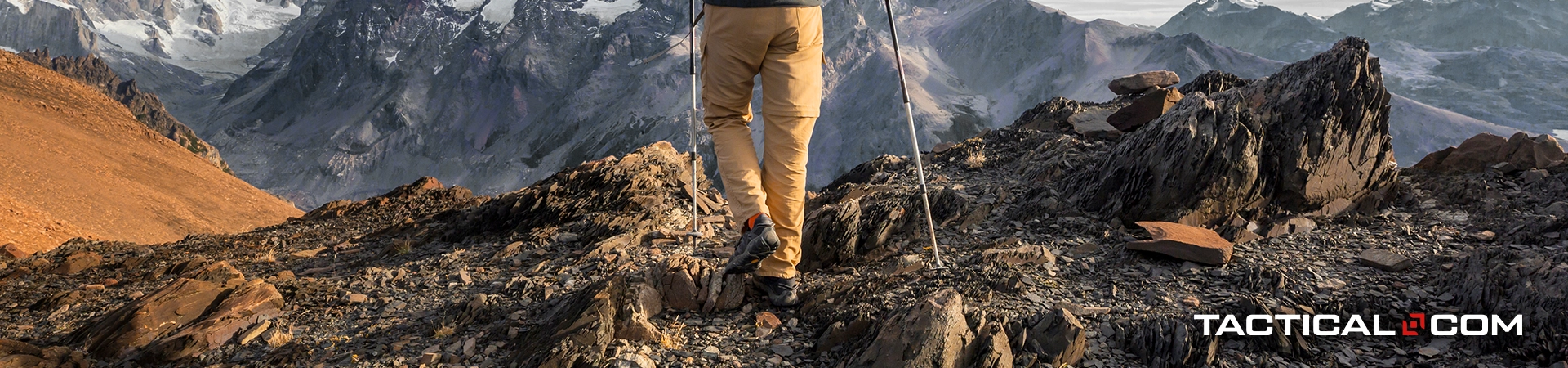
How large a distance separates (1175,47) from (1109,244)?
638 feet

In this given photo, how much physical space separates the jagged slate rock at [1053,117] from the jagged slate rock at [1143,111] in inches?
30.5

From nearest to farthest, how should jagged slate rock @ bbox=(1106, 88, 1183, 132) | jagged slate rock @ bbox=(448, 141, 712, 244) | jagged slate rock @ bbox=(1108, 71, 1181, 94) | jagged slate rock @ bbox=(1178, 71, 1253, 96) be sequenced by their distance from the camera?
1. jagged slate rock @ bbox=(448, 141, 712, 244)
2. jagged slate rock @ bbox=(1106, 88, 1183, 132)
3. jagged slate rock @ bbox=(1178, 71, 1253, 96)
4. jagged slate rock @ bbox=(1108, 71, 1181, 94)

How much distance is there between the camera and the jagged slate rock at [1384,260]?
21.7ft

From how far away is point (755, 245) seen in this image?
5691 mm

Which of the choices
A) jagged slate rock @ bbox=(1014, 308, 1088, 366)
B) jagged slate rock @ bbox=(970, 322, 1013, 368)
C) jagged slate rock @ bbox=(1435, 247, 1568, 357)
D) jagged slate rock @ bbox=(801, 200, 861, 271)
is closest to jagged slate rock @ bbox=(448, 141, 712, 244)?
jagged slate rock @ bbox=(801, 200, 861, 271)

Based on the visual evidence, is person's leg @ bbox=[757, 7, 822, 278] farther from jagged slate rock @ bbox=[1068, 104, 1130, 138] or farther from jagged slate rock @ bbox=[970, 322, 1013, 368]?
jagged slate rock @ bbox=[1068, 104, 1130, 138]

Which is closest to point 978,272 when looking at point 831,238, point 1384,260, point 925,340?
point 925,340

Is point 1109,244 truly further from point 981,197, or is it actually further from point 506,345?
point 506,345

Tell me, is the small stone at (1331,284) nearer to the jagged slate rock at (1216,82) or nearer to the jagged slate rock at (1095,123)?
the jagged slate rock at (1095,123)

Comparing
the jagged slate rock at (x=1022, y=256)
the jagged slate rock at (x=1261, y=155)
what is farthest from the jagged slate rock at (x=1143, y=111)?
the jagged slate rock at (x=1022, y=256)

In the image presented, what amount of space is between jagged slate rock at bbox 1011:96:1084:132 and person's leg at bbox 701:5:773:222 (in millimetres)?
8229

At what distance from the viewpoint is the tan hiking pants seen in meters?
5.79

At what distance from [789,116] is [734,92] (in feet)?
1.49

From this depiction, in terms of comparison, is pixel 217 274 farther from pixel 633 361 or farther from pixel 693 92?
pixel 633 361
